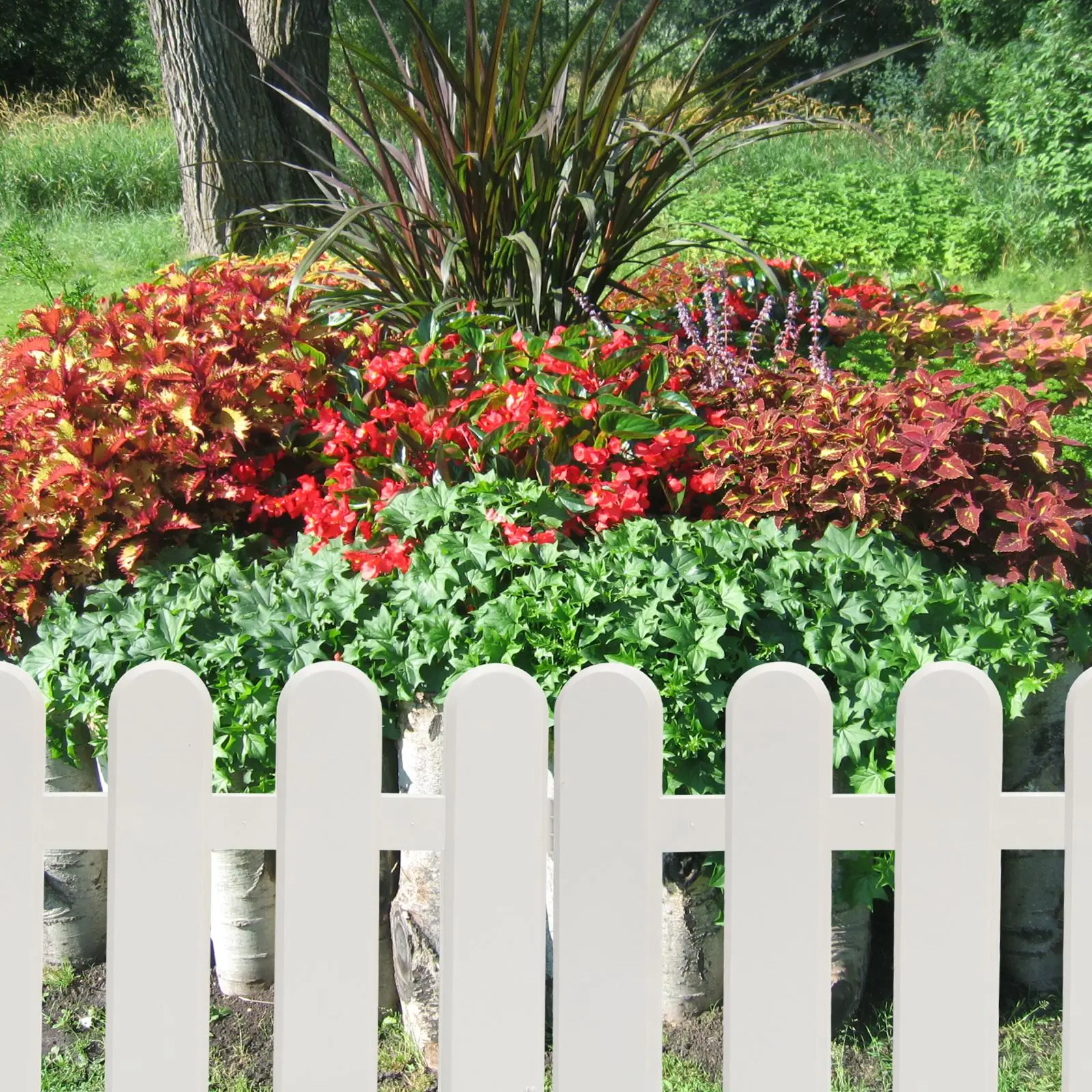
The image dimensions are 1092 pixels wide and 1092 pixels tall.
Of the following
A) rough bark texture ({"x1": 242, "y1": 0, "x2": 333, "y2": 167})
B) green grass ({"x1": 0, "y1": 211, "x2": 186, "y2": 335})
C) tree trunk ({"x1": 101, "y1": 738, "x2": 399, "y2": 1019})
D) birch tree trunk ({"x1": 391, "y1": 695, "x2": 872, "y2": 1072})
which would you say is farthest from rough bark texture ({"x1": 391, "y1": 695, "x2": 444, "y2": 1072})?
green grass ({"x1": 0, "y1": 211, "x2": 186, "y2": 335})

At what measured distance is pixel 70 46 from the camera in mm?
20031

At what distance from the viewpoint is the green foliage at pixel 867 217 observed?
933 centimetres

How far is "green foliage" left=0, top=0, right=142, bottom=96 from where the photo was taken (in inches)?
758

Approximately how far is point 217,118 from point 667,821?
6.03 m

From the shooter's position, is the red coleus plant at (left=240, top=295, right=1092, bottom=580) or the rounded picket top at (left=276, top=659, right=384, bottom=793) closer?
A: the rounded picket top at (left=276, top=659, right=384, bottom=793)

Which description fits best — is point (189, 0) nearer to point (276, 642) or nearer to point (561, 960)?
point (276, 642)

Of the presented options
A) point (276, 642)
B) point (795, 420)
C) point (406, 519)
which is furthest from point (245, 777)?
point (795, 420)

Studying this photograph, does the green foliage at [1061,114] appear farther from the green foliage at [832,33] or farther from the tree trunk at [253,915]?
the green foliage at [832,33]

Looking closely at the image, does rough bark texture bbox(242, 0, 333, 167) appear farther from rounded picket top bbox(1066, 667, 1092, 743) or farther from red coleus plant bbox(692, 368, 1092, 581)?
rounded picket top bbox(1066, 667, 1092, 743)

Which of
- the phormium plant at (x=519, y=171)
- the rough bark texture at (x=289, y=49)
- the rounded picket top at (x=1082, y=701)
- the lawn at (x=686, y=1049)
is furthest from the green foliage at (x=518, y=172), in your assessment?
the rough bark texture at (x=289, y=49)

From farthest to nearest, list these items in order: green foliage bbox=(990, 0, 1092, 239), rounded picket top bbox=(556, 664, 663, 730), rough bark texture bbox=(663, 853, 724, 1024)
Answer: green foliage bbox=(990, 0, 1092, 239) → rough bark texture bbox=(663, 853, 724, 1024) → rounded picket top bbox=(556, 664, 663, 730)

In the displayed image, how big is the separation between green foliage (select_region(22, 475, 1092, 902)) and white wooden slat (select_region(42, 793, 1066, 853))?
67cm

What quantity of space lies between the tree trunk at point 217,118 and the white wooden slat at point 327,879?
207 inches

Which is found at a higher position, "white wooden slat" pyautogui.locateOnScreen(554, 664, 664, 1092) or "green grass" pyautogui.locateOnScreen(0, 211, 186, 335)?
"green grass" pyautogui.locateOnScreen(0, 211, 186, 335)
